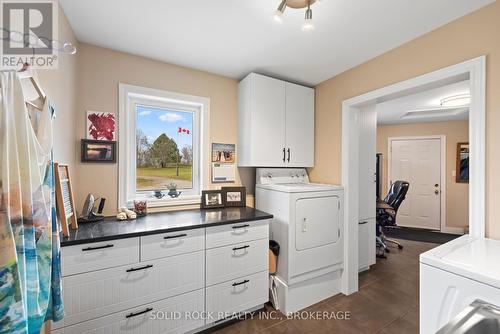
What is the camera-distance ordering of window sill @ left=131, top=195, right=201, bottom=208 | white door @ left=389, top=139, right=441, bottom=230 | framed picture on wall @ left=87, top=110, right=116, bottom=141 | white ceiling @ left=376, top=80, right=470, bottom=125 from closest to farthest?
framed picture on wall @ left=87, top=110, right=116, bottom=141, window sill @ left=131, top=195, right=201, bottom=208, white ceiling @ left=376, top=80, right=470, bottom=125, white door @ left=389, top=139, right=441, bottom=230

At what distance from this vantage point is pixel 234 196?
8.08 feet

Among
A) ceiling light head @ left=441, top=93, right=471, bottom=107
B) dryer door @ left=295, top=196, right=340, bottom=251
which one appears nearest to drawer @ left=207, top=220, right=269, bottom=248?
dryer door @ left=295, top=196, right=340, bottom=251

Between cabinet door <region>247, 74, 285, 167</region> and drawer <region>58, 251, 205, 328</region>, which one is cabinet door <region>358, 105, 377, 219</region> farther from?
drawer <region>58, 251, 205, 328</region>

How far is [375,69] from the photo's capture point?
2.11m

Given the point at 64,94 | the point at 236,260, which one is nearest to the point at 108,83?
the point at 64,94

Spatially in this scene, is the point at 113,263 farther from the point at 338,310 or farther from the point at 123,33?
the point at 338,310

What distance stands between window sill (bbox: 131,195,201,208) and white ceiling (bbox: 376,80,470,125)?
128 inches

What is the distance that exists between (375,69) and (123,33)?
7.51 ft

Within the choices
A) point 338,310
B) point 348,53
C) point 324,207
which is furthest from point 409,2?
point 338,310

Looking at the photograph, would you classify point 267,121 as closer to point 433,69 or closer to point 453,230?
point 433,69

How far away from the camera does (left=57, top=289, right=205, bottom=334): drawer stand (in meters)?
1.39

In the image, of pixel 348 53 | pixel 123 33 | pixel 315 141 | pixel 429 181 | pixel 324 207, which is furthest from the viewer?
pixel 429 181

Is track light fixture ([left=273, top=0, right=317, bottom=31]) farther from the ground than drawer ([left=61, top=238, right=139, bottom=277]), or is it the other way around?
track light fixture ([left=273, top=0, right=317, bottom=31])

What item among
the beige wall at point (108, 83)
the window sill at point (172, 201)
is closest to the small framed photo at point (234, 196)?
the window sill at point (172, 201)
